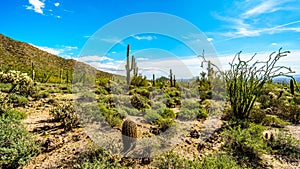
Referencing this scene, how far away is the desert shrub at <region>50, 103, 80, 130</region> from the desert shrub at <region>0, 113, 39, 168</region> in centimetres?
138

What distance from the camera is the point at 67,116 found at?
23.6 ft

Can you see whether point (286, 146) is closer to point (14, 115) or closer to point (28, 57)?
point (14, 115)

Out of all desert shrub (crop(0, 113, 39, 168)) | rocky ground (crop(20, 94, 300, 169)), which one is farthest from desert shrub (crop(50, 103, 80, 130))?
desert shrub (crop(0, 113, 39, 168))

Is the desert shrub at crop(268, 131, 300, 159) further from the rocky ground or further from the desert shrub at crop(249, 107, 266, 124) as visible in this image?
the desert shrub at crop(249, 107, 266, 124)

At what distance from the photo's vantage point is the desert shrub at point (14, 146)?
4820mm

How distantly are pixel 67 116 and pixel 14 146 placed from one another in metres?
2.27

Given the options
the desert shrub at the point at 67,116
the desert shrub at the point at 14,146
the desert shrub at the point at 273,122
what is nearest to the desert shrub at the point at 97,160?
the desert shrub at the point at 14,146

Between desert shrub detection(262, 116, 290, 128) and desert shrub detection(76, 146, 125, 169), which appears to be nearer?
desert shrub detection(76, 146, 125, 169)

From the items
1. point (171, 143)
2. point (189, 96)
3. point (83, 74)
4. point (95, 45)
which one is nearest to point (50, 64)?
point (83, 74)

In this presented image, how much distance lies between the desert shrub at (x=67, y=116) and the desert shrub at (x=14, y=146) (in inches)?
54.2

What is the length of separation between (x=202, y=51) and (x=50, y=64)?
44.8 metres

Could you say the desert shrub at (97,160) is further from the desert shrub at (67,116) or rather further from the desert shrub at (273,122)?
the desert shrub at (273,122)

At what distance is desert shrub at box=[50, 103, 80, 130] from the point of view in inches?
276

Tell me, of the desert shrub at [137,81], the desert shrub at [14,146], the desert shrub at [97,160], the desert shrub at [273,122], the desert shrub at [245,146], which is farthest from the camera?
the desert shrub at [137,81]
